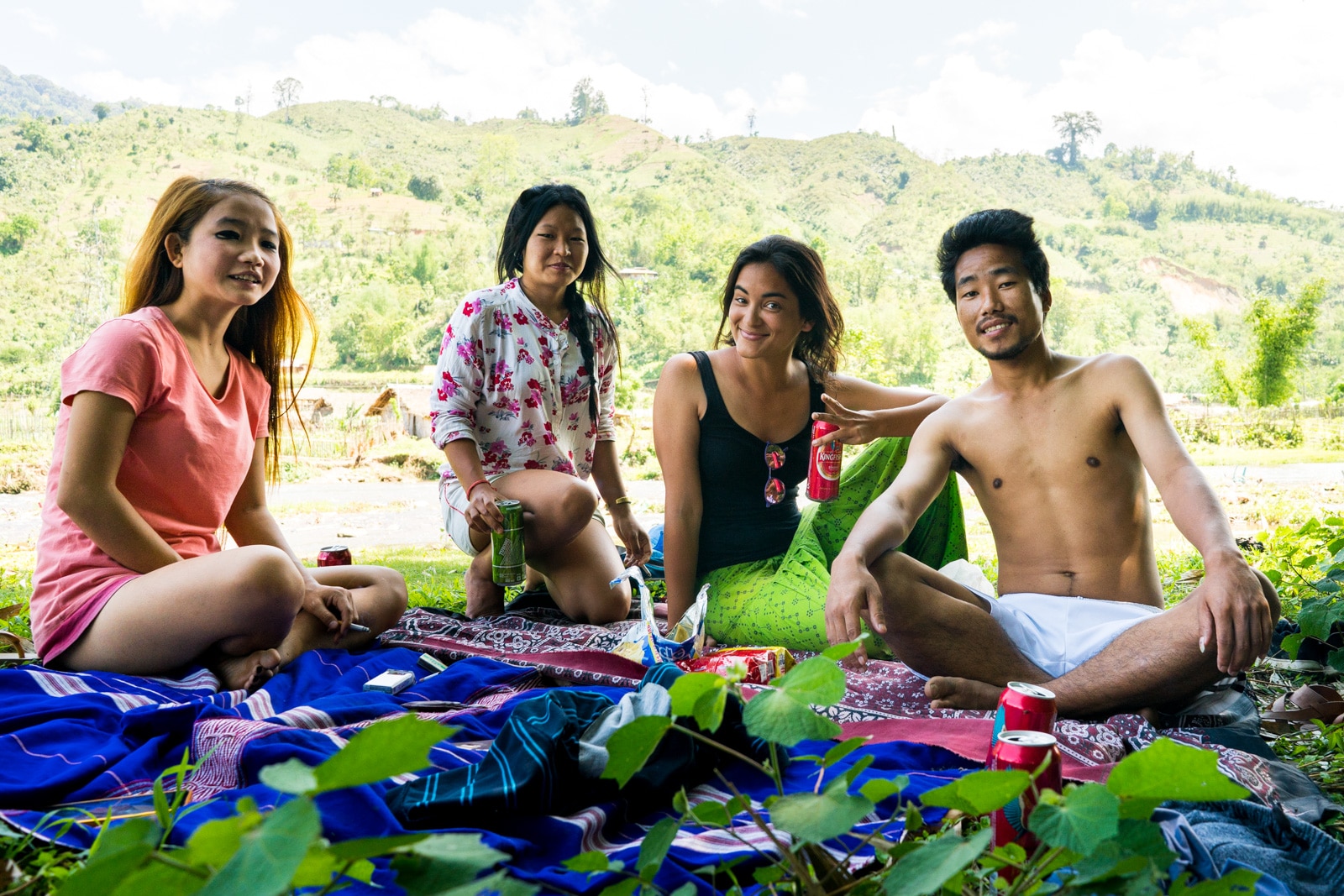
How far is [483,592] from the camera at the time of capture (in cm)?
329

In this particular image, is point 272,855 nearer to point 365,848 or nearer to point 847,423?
point 365,848

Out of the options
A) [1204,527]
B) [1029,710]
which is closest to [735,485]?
[1204,527]

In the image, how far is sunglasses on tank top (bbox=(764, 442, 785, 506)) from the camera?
10.0 feet

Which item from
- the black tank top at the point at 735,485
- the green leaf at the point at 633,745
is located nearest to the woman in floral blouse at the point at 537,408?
the black tank top at the point at 735,485

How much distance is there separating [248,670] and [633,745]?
1.70m

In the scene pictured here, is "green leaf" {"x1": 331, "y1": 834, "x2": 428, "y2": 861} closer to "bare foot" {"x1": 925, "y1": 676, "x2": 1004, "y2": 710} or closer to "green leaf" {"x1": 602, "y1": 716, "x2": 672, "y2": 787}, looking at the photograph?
"green leaf" {"x1": 602, "y1": 716, "x2": 672, "y2": 787}

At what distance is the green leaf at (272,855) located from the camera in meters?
0.55

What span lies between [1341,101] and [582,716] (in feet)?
190

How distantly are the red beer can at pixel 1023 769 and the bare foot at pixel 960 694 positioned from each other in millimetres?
889

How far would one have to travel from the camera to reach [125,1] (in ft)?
143

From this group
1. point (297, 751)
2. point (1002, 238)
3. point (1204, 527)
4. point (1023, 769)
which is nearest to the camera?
point (1023, 769)

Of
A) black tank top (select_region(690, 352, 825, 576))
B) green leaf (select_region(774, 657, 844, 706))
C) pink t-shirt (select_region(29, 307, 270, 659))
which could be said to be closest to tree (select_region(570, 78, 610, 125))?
black tank top (select_region(690, 352, 825, 576))

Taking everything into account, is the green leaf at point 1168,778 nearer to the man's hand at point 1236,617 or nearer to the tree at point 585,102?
the man's hand at point 1236,617

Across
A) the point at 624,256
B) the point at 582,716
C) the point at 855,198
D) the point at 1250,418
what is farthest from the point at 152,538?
the point at 855,198
